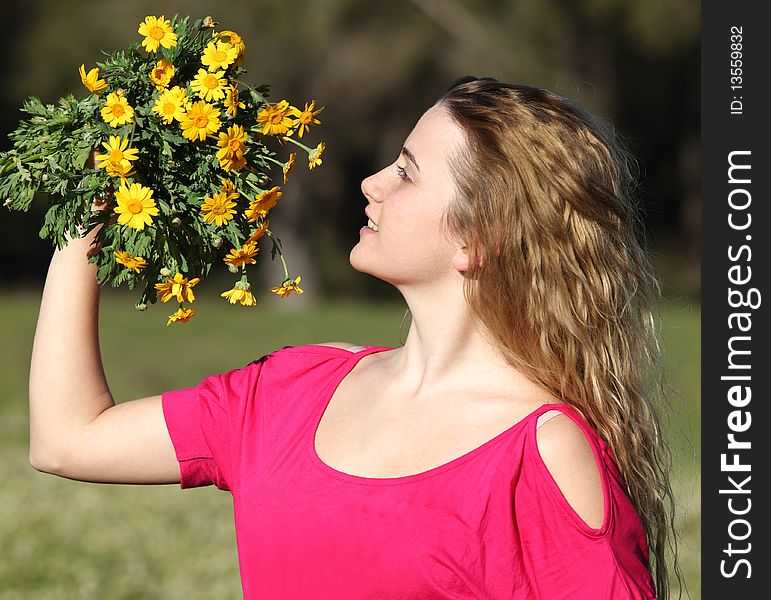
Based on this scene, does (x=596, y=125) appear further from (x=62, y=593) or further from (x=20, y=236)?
(x=20, y=236)

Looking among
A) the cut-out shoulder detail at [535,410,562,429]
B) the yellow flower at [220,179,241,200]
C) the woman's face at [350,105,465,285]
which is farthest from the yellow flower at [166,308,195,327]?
the cut-out shoulder detail at [535,410,562,429]

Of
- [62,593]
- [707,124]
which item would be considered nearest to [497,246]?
[707,124]

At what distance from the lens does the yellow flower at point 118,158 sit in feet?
6.91

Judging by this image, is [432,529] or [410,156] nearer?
[432,529]

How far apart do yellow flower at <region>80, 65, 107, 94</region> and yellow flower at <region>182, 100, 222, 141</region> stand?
178 millimetres

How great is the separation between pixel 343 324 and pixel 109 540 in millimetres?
8276

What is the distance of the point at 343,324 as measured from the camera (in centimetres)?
1501

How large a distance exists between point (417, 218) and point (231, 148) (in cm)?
38

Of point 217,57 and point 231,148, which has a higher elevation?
point 217,57

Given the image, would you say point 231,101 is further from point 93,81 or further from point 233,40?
point 93,81

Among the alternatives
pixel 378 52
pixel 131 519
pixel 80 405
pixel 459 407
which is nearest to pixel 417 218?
pixel 459 407

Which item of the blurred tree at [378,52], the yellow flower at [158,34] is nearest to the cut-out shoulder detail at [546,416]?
the yellow flower at [158,34]

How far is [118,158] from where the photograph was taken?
6.93ft

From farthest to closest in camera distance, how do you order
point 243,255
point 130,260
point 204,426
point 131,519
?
1. point 131,519
2. point 204,426
3. point 243,255
4. point 130,260
